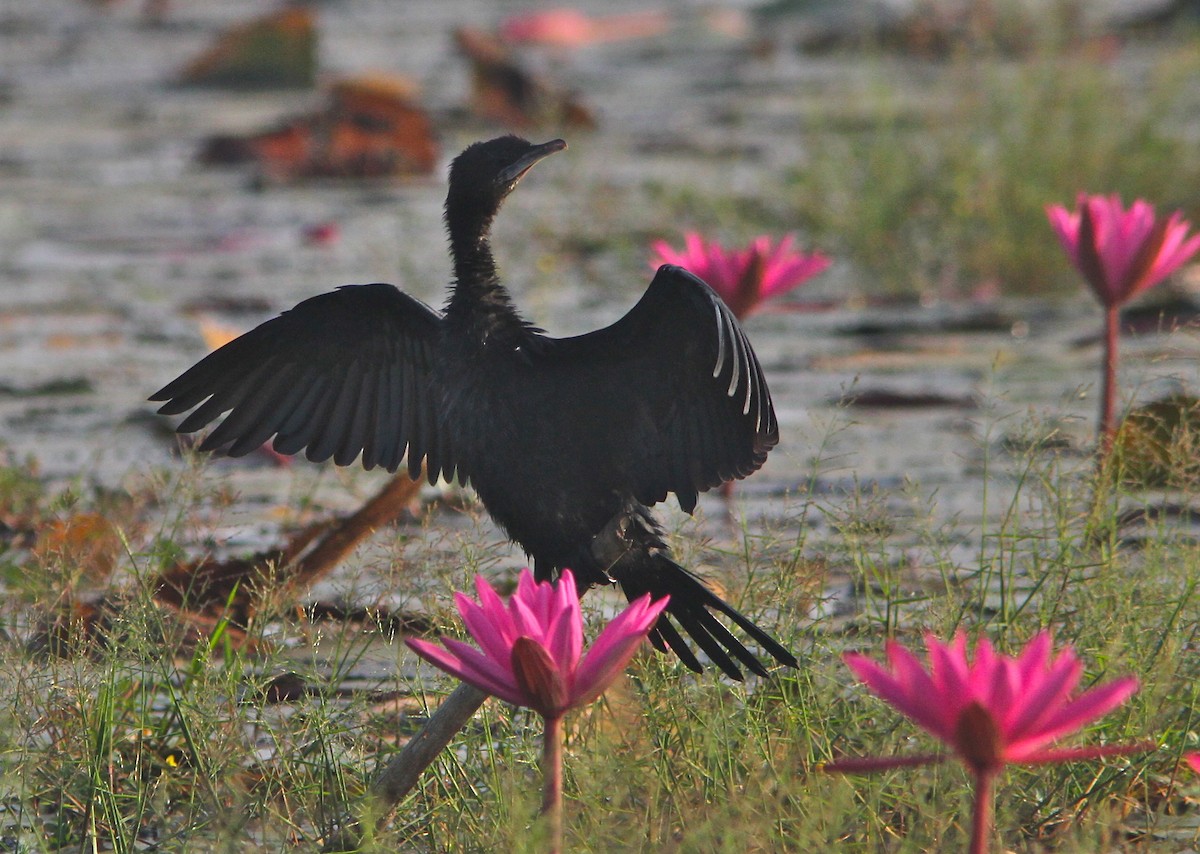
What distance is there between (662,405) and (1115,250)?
91 cm

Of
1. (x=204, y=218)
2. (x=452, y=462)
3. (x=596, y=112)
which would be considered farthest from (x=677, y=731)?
(x=596, y=112)

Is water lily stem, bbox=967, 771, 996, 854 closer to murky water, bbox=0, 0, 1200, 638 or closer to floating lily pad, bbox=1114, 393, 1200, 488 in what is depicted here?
murky water, bbox=0, 0, 1200, 638

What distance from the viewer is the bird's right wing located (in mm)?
2459

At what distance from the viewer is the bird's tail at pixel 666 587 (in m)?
2.12

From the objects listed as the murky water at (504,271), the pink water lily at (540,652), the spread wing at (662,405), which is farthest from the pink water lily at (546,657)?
the murky water at (504,271)

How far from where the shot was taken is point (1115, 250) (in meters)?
2.78

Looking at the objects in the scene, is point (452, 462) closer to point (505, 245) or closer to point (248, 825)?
point (248, 825)

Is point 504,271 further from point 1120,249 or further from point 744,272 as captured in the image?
point 1120,249

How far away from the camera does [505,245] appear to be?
5750 millimetres

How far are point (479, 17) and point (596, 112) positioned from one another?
11.7 ft

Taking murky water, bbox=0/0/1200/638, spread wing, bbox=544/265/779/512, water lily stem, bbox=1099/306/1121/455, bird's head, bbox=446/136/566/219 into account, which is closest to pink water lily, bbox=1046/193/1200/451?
water lily stem, bbox=1099/306/1121/455

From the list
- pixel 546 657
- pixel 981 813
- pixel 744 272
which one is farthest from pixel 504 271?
pixel 981 813

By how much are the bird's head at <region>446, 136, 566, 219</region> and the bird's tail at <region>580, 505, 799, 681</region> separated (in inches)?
17.6

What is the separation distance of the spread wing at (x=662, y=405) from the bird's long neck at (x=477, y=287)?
7 cm
